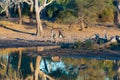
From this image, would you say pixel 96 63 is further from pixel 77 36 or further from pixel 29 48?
pixel 77 36

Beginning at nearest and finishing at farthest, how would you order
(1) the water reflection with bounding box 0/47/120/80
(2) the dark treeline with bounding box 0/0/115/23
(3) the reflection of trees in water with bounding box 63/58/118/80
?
1. (3) the reflection of trees in water with bounding box 63/58/118/80
2. (1) the water reflection with bounding box 0/47/120/80
3. (2) the dark treeline with bounding box 0/0/115/23

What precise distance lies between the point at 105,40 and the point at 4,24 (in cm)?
2043

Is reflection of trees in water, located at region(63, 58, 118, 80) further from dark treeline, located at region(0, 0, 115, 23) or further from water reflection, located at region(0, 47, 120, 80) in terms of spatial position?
dark treeline, located at region(0, 0, 115, 23)

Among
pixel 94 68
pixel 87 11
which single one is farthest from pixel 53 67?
pixel 87 11

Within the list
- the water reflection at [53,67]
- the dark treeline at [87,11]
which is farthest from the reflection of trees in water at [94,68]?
the dark treeline at [87,11]

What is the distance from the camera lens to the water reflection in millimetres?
23312

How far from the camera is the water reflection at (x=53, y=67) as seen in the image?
2331 centimetres

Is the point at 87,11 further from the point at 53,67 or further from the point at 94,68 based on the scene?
the point at 94,68

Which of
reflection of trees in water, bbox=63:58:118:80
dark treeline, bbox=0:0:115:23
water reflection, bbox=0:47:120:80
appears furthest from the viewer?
dark treeline, bbox=0:0:115:23

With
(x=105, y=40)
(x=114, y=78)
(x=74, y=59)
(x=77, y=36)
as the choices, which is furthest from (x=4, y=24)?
(x=114, y=78)

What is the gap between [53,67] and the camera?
93.0ft

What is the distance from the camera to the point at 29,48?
39.5m

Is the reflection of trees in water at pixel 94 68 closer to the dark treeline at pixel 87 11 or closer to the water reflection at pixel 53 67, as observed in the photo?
the water reflection at pixel 53 67

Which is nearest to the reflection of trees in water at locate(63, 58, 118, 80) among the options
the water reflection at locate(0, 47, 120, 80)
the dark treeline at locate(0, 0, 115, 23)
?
the water reflection at locate(0, 47, 120, 80)
